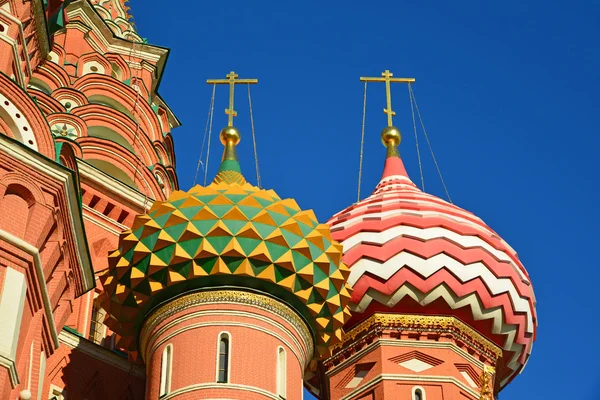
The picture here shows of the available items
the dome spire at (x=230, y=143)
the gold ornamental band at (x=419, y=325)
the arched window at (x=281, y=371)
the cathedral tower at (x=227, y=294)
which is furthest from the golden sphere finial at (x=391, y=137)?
the arched window at (x=281, y=371)

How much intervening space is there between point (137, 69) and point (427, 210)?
25.5 feet

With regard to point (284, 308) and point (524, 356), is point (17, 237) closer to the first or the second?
point (284, 308)

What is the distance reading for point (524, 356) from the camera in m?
21.5

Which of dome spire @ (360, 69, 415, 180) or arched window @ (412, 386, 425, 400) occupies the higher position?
dome spire @ (360, 69, 415, 180)

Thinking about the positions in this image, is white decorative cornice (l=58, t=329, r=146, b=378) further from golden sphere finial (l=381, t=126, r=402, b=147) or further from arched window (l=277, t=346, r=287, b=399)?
golden sphere finial (l=381, t=126, r=402, b=147)

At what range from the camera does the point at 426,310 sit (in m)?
20.5

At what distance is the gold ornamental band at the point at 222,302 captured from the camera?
17.7 metres

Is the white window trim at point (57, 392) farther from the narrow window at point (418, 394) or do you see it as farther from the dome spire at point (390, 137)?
the dome spire at point (390, 137)

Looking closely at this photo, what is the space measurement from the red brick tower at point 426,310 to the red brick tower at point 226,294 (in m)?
1.59

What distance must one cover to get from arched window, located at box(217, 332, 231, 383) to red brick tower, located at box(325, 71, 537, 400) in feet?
10.7

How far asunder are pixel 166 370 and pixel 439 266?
483 centimetres

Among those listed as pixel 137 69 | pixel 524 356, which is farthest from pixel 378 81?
pixel 524 356

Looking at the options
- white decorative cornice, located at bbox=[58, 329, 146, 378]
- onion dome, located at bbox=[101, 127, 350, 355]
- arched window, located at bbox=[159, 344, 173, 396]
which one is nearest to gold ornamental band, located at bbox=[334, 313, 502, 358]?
onion dome, located at bbox=[101, 127, 350, 355]

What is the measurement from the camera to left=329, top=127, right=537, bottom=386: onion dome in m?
20.4
